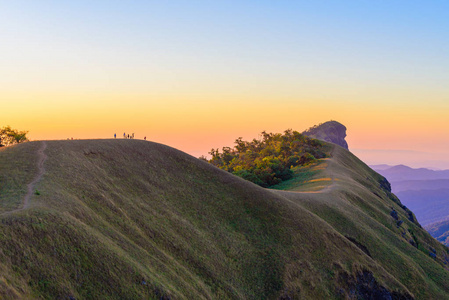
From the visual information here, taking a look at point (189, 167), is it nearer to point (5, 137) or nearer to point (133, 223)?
point (133, 223)

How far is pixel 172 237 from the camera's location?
39094 millimetres

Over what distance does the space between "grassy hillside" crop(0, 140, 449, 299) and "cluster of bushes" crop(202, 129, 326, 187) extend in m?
34.8

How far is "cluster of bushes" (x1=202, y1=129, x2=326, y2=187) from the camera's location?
336ft

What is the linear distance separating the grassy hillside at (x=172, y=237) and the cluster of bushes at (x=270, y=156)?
3477 centimetres

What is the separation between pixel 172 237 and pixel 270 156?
86888mm

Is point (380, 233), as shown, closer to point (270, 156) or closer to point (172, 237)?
point (172, 237)

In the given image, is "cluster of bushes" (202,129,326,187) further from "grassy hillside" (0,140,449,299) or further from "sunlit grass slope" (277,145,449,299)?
"grassy hillside" (0,140,449,299)

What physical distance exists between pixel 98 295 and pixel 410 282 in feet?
151

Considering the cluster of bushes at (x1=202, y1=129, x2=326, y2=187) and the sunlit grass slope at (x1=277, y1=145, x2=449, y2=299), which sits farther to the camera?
the cluster of bushes at (x1=202, y1=129, x2=326, y2=187)

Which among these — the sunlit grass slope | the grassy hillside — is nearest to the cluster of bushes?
the sunlit grass slope

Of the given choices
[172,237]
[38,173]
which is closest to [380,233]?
[172,237]

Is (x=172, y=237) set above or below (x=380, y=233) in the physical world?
above

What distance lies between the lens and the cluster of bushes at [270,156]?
336ft

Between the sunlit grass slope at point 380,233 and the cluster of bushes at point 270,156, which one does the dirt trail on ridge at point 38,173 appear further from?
the cluster of bushes at point 270,156
